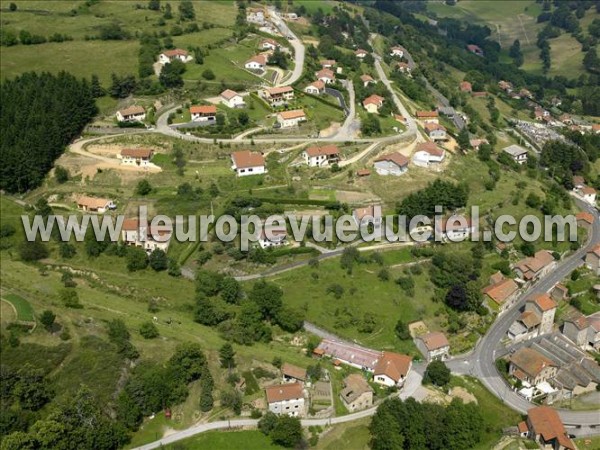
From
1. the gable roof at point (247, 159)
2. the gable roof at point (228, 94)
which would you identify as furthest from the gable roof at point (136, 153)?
the gable roof at point (228, 94)

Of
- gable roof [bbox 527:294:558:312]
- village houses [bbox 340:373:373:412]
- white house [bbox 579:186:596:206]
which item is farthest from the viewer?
white house [bbox 579:186:596:206]

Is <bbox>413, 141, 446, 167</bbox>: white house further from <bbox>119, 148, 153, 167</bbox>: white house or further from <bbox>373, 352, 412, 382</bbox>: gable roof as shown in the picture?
<bbox>119, 148, 153, 167</bbox>: white house

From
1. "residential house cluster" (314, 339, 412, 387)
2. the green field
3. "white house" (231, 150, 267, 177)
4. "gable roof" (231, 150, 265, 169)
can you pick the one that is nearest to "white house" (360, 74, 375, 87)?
"gable roof" (231, 150, 265, 169)

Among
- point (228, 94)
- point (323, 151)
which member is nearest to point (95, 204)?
point (228, 94)

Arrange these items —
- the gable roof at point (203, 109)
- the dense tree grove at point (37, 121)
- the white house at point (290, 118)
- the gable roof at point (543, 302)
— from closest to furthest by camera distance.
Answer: the gable roof at point (543, 302) < the dense tree grove at point (37, 121) < the white house at point (290, 118) < the gable roof at point (203, 109)

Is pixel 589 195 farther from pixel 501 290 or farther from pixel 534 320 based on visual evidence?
pixel 534 320

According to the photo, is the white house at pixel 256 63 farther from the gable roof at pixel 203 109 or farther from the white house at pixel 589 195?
the white house at pixel 589 195

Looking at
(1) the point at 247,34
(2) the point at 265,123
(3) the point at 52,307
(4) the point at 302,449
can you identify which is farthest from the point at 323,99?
(4) the point at 302,449
